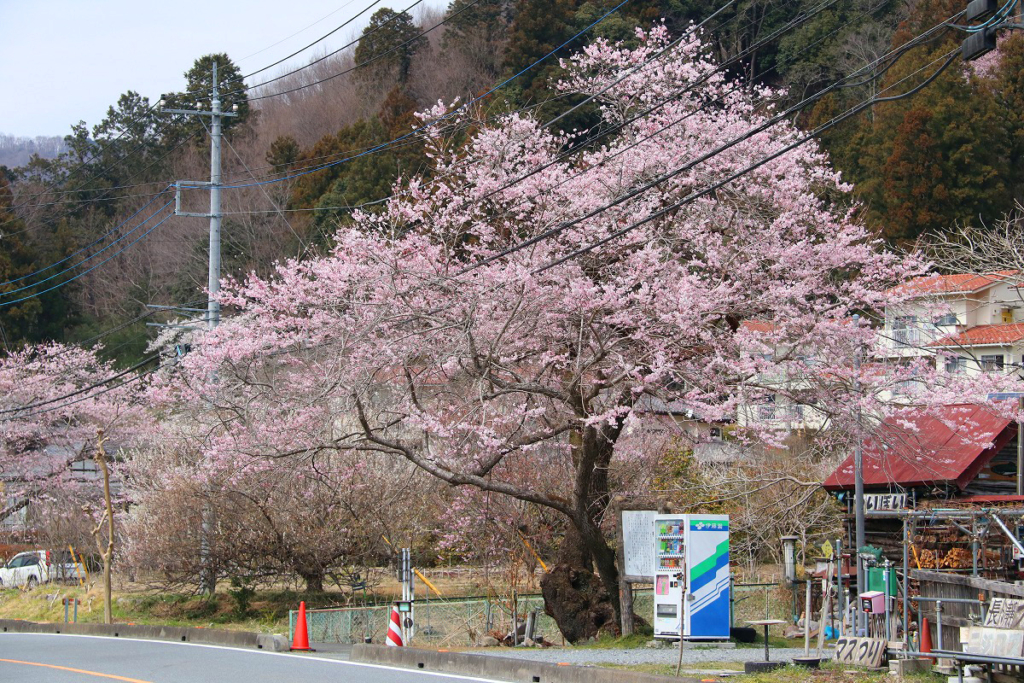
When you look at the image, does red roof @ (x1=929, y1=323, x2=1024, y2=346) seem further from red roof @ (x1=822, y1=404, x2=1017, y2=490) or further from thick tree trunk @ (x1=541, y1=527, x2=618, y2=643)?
thick tree trunk @ (x1=541, y1=527, x2=618, y2=643)

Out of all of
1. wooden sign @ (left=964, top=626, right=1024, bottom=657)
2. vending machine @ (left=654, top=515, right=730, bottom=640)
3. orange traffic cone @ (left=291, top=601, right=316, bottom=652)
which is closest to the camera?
wooden sign @ (left=964, top=626, right=1024, bottom=657)

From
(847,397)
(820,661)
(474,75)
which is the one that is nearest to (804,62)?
(474,75)

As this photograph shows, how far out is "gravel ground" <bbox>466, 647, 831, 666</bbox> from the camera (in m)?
13.1

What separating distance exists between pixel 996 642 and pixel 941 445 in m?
7.46

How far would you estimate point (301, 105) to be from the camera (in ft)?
245

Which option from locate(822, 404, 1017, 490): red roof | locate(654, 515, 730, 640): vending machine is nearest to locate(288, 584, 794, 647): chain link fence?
locate(822, 404, 1017, 490): red roof

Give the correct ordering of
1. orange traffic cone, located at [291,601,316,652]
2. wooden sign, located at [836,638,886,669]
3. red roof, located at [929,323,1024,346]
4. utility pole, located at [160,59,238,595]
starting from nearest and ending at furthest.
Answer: wooden sign, located at [836,638,886,669] < orange traffic cone, located at [291,601,316,652] < utility pole, located at [160,59,238,595] < red roof, located at [929,323,1024,346]

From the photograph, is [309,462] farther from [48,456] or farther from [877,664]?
[48,456]

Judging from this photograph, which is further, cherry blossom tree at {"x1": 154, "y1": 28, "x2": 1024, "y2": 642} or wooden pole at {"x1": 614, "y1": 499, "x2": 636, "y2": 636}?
wooden pole at {"x1": 614, "y1": 499, "x2": 636, "y2": 636}

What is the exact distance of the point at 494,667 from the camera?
12453 millimetres

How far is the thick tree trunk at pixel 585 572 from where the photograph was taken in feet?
55.1

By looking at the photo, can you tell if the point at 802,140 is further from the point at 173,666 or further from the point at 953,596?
the point at 173,666

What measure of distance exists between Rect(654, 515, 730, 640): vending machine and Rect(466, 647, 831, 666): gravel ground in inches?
12.9

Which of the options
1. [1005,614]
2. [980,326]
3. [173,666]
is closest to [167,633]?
[173,666]
